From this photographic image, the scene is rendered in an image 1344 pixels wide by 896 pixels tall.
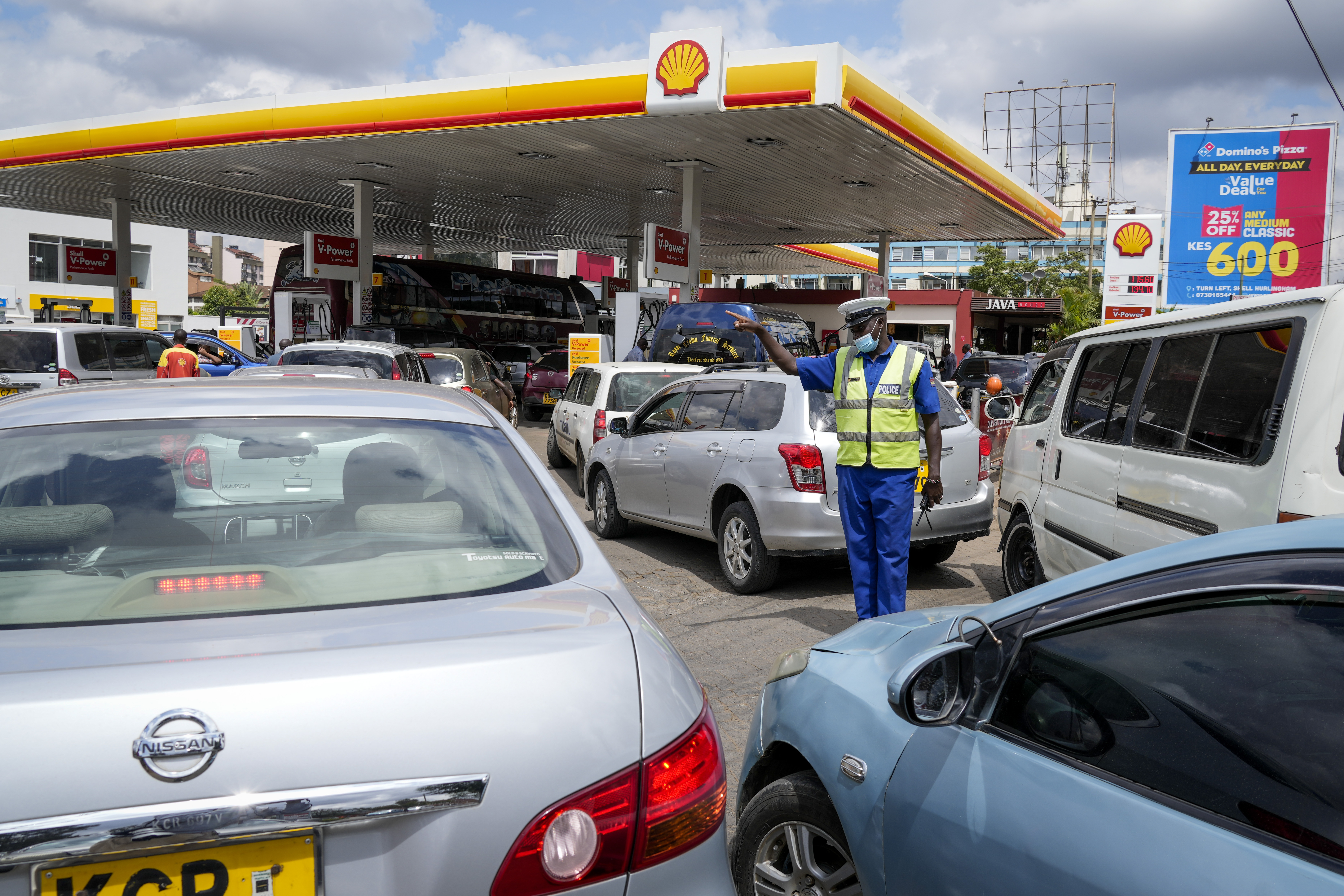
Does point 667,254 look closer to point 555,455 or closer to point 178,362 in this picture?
point 555,455

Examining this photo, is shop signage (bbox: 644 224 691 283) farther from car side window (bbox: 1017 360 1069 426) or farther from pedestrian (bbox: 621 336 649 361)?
car side window (bbox: 1017 360 1069 426)

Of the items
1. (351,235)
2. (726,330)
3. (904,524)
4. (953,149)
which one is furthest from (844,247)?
(904,524)

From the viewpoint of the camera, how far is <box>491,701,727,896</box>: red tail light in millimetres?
1579

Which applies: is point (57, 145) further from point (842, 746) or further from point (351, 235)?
point (842, 746)

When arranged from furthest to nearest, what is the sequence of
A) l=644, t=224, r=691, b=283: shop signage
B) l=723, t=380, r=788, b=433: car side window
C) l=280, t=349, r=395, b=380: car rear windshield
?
l=644, t=224, r=691, b=283: shop signage
l=280, t=349, r=395, b=380: car rear windshield
l=723, t=380, r=788, b=433: car side window

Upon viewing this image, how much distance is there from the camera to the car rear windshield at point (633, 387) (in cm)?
1116

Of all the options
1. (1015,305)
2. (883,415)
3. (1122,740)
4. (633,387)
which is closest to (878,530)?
(883,415)

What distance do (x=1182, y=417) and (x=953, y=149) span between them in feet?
56.4

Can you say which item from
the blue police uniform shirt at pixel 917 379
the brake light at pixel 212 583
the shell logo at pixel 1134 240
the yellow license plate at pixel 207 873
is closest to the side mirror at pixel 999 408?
the blue police uniform shirt at pixel 917 379

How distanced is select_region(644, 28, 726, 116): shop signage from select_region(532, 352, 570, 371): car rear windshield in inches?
261

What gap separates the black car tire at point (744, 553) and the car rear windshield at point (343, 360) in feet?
19.6

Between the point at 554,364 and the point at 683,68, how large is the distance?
746 cm

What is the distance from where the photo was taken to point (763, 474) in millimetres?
7074

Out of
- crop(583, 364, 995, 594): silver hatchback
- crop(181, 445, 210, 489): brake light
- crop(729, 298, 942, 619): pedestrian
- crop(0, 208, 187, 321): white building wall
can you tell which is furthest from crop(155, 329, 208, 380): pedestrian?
crop(0, 208, 187, 321): white building wall
